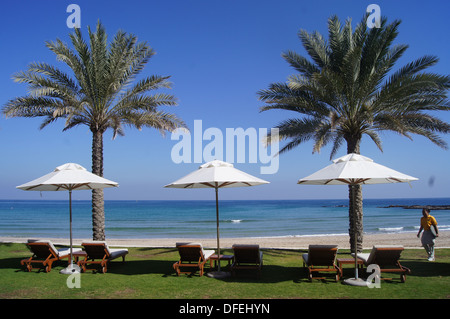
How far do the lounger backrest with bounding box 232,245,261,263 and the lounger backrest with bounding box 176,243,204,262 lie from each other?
0.82 meters

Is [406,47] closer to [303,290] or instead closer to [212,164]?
[212,164]

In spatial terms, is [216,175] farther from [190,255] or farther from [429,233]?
[429,233]

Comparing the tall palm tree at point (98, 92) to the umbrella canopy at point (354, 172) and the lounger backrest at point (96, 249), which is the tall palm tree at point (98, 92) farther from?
the umbrella canopy at point (354, 172)

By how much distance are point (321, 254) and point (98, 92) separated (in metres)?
9.19

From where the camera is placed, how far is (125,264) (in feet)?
32.4

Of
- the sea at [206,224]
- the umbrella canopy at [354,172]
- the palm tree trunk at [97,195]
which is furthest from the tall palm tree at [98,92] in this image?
the sea at [206,224]

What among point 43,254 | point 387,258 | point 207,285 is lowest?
point 207,285

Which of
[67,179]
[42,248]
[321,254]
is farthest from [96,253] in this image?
[321,254]

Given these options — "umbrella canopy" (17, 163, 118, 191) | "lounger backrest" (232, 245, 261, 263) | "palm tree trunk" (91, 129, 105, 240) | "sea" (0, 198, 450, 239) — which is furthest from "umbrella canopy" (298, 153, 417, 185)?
"sea" (0, 198, 450, 239)

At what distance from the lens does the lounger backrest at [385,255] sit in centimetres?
751

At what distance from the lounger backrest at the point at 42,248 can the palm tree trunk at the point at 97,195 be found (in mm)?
3323

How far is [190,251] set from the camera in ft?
27.9

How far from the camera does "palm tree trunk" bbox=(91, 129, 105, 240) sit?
1266 cm

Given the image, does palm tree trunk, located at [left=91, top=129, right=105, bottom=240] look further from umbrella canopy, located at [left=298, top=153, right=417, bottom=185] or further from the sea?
the sea
